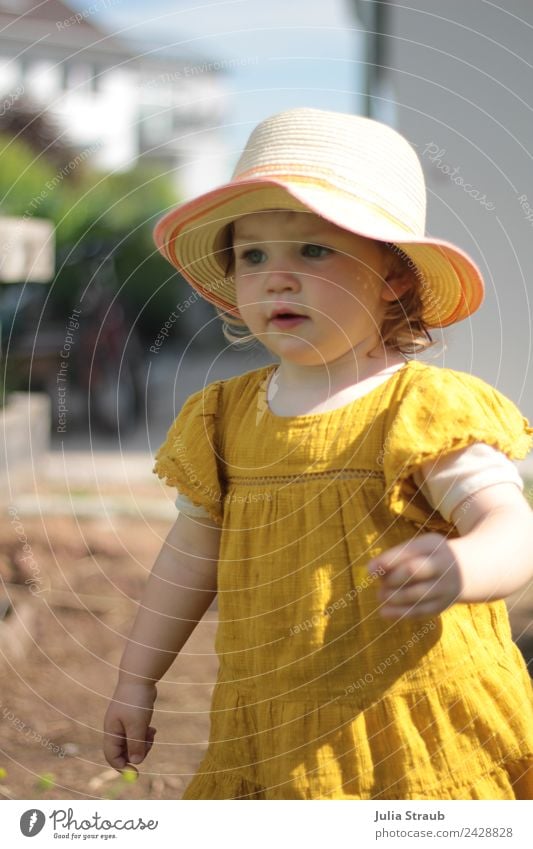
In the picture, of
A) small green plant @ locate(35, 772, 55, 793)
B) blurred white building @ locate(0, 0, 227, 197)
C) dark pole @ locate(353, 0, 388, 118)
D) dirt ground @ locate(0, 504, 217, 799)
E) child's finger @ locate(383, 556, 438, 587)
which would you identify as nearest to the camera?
child's finger @ locate(383, 556, 438, 587)

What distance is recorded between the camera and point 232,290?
3.02ft

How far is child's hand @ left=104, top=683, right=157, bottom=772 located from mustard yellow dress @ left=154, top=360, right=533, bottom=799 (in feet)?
0.28

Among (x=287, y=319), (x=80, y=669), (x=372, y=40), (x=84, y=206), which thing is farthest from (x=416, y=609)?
(x=84, y=206)

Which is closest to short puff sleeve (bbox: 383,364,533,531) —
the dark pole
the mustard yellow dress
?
the mustard yellow dress

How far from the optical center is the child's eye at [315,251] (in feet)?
2.54

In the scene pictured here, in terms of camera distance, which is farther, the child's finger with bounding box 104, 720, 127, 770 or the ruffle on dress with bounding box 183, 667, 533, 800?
the child's finger with bounding box 104, 720, 127, 770

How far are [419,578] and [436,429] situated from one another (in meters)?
0.13

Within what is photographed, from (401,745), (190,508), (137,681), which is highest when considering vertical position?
(190,508)

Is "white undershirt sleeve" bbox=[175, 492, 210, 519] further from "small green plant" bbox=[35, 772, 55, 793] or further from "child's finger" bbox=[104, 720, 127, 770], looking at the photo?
"small green plant" bbox=[35, 772, 55, 793]

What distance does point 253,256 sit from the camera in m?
0.80

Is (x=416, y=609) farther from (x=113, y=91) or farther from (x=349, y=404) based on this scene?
(x=113, y=91)

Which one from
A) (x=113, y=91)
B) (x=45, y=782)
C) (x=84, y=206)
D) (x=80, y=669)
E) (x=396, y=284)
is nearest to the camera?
(x=396, y=284)

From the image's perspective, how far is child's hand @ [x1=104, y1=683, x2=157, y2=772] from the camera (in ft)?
2.82
